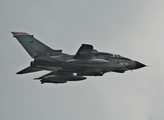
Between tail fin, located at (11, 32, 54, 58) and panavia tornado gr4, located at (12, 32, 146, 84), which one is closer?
panavia tornado gr4, located at (12, 32, 146, 84)

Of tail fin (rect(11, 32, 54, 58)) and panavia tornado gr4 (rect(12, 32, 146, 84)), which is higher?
tail fin (rect(11, 32, 54, 58))

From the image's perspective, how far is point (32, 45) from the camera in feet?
203

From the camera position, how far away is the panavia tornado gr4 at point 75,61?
198 ft

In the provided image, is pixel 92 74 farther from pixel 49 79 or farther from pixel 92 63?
pixel 49 79

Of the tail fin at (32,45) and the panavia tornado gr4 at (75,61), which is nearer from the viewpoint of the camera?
the panavia tornado gr4 at (75,61)

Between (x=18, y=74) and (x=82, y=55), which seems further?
(x=18, y=74)

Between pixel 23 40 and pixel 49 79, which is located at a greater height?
pixel 23 40

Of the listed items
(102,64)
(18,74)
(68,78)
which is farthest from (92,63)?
(18,74)

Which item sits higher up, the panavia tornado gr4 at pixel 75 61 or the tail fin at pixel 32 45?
the tail fin at pixel 32 45

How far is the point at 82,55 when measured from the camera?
198 ft

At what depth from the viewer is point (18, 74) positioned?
2544 inches

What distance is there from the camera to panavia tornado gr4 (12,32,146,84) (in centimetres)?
6031

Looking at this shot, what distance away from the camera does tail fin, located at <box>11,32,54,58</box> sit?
61750 mm

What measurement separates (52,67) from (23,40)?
4718 millimetres
